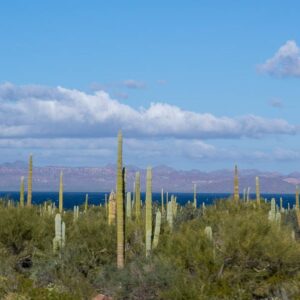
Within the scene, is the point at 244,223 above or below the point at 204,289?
above

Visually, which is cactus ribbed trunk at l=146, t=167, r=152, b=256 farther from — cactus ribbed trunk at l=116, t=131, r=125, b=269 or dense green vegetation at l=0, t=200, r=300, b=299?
cactus ribbed trunk at l=116, t=131, r=125, b=269

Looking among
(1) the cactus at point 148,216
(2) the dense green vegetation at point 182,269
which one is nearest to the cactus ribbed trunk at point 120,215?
(2) the dense green vegetation at point 182,269

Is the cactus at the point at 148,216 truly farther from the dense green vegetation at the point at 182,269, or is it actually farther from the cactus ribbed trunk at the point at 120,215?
the cactus ribbed trunk at the point at 120,215

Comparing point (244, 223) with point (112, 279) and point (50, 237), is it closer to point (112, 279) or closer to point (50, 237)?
point (112, 279)

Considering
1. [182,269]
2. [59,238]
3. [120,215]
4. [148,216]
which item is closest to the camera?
[182,269]

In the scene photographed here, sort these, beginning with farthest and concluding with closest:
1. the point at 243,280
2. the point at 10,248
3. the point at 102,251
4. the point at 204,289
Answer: the point at 10,248 → the point at 102,251 → the point at 243,280 → the point at 204,289

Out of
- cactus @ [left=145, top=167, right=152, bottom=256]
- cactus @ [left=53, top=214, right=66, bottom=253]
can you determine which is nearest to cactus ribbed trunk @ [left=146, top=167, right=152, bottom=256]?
cactus @ [left=145, top=167, right=152, bottom=256]

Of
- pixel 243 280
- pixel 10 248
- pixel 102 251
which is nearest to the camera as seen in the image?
pixel 243 280

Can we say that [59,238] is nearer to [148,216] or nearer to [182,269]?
[148,216]

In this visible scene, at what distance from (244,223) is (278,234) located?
99 centimetres

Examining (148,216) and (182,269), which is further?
(148,216)

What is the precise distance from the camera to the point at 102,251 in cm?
2142

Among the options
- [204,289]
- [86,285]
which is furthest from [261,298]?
[86,285]

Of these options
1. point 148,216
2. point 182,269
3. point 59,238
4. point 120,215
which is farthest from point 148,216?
point 182,269
